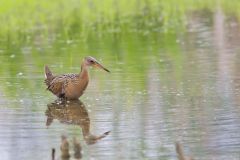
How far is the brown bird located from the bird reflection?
0.13 m

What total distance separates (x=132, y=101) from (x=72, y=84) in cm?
106

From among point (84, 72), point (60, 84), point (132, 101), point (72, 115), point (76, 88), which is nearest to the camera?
point (72, 115)

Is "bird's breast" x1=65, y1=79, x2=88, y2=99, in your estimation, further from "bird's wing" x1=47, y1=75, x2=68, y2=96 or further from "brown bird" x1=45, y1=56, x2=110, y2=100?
"bird's wing" x1=47, y1=75, x2=68, y2=96

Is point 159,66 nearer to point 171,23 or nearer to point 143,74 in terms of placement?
point 143,74

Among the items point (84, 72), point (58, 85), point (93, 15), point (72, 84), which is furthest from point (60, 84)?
point (93, 15)

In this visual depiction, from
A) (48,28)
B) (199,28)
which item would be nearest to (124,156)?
(199,28)

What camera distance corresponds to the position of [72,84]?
15273mm

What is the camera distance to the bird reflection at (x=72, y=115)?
12364 mm

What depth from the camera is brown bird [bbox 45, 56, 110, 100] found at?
1522cm

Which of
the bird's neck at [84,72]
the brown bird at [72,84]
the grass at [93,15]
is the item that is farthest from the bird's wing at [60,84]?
the grass at [93,15]

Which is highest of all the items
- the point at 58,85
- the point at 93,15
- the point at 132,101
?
the point at 58,85

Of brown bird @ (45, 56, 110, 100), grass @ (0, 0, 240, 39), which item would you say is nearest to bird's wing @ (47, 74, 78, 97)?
brown bird @ (45, 56, 110, 100)

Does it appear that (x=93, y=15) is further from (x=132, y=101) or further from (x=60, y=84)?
(x=132, y=101)

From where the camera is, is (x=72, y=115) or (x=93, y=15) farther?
(x=93, y=15)
